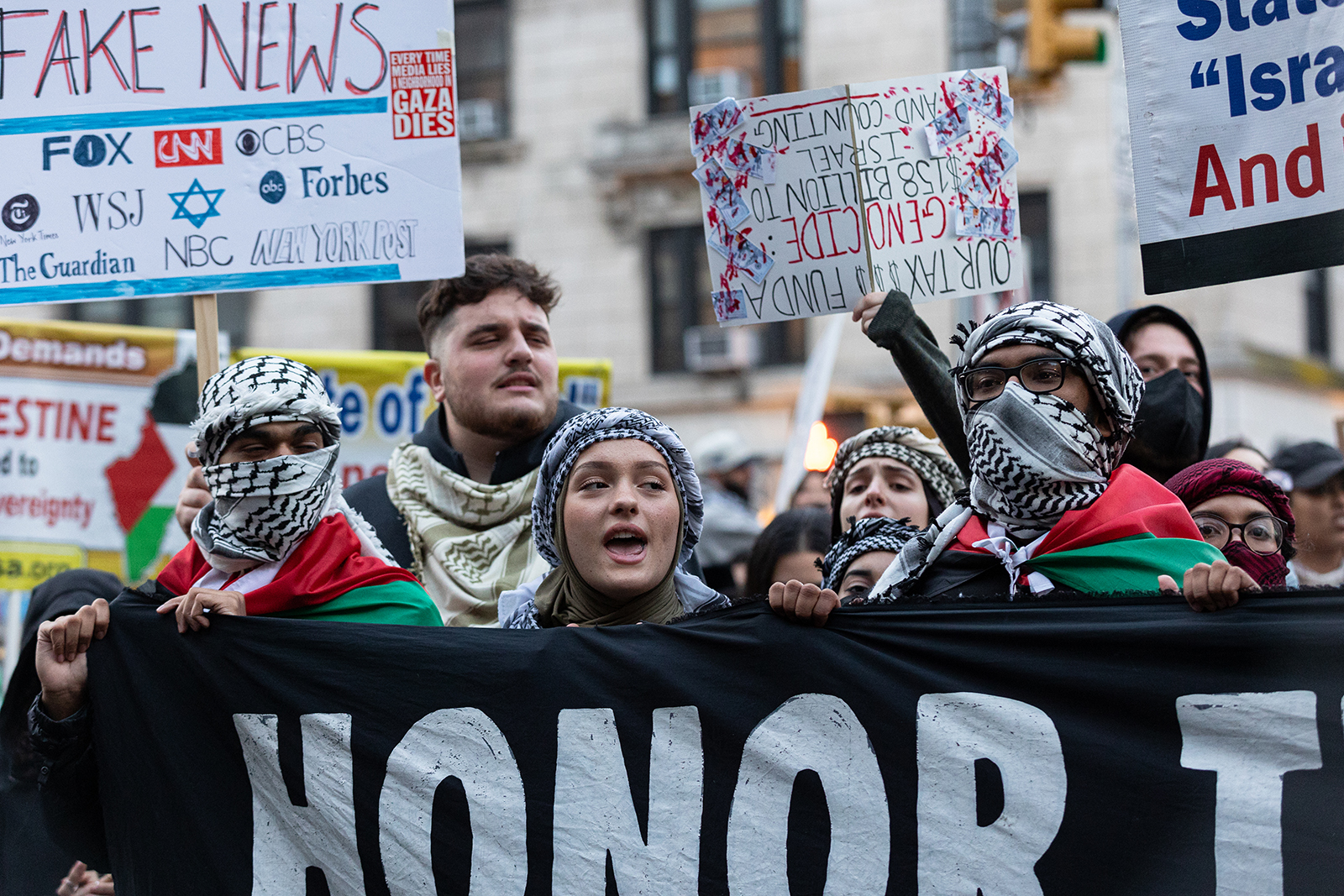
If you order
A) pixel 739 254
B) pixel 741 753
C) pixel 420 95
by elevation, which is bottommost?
pixel 741 753

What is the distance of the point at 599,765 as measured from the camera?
9.31ft

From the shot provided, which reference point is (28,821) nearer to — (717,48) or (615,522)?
(615,522)

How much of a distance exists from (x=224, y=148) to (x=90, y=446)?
10.5ft

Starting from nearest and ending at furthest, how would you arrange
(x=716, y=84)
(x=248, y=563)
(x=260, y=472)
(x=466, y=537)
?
(x=260, y=472), (x=248, y=563), (x=466, y=537), (x=716, y=84)

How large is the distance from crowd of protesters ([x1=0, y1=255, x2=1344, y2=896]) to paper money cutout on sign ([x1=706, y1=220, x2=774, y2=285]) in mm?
313

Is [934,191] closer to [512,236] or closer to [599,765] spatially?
[599,765]

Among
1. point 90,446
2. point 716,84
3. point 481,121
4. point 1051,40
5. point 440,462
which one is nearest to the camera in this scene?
point 440,462

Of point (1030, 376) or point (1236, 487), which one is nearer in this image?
point (1030, 376)

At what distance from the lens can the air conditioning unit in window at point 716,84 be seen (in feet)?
56.4

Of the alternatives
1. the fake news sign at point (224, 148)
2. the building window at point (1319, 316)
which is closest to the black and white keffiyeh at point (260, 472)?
the fake news sign at point (224, 148)

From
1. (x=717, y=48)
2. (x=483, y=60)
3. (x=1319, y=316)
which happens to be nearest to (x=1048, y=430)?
(x=717, y=48)

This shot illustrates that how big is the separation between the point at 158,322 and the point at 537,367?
15.2 m

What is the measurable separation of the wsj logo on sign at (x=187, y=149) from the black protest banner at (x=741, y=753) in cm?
122

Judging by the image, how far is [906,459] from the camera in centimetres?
395
